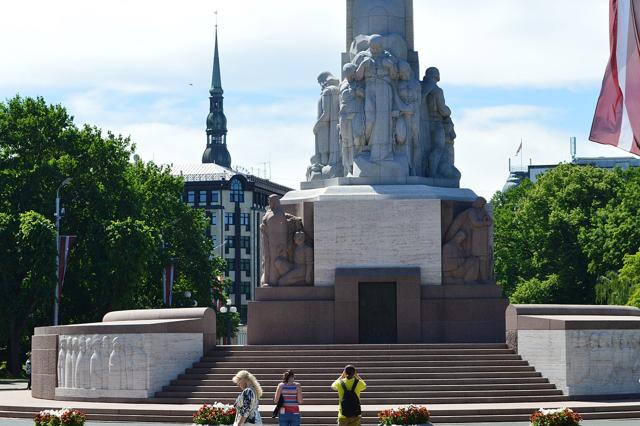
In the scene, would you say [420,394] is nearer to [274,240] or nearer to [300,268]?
[300,268]

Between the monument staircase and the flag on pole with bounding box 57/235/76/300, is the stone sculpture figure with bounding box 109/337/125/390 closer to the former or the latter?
the monument staircase

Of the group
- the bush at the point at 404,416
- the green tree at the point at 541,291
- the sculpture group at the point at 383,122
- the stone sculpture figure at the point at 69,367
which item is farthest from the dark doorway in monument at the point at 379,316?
the green tree at the point at 541,291

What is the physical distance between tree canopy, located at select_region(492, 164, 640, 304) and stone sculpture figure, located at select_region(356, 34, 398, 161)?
86.7ft

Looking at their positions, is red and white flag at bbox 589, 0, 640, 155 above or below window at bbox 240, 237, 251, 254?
below

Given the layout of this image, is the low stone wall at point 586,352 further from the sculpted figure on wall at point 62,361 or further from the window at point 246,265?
the window at point 246,265

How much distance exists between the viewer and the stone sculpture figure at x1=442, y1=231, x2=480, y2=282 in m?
38.4

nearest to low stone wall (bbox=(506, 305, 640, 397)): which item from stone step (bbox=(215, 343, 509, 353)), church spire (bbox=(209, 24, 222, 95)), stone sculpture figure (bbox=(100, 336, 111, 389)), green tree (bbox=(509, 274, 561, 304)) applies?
stone step (bbox=(215, 343, 509, 353))

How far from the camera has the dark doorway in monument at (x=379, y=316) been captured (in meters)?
38.0

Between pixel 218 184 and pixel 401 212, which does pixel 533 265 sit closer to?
pixel 401 212

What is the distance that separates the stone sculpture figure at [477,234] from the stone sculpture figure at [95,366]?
995cm

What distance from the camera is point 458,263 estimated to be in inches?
1512

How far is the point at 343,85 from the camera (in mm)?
40312

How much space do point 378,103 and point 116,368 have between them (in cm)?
1075

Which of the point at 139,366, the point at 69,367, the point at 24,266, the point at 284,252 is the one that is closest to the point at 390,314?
the point at 284,252
